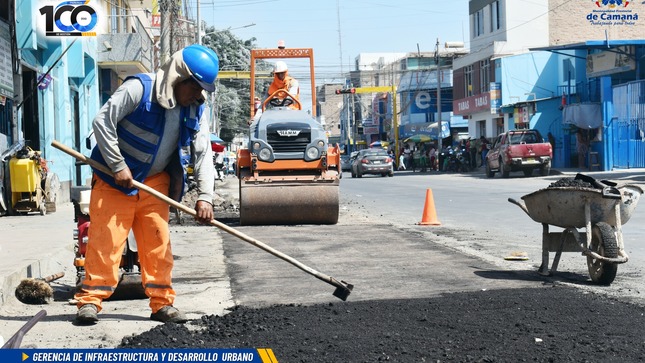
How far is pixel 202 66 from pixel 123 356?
162 inches

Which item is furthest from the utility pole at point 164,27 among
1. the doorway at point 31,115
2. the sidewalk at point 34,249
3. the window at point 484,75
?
the window at point 484,75

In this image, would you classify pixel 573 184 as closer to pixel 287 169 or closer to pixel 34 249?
pixel 34 249

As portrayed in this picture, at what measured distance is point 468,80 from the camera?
212 ft

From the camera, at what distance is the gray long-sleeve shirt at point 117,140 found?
21.2 ft

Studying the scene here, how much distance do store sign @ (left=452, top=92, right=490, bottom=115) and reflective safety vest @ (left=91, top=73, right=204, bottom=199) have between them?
2051 inches

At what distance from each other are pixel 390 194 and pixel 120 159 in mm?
21526

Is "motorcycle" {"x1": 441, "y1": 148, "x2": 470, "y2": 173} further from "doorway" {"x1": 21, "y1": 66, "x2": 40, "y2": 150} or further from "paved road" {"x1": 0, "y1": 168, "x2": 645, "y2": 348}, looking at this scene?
"paved road" {"x1": 0, "y1": 168, "x2": 645, "y2": 348}

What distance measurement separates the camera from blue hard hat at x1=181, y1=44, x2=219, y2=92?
6438mm

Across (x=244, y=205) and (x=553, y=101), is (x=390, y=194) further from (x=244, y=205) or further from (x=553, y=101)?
(x=553, y=101)

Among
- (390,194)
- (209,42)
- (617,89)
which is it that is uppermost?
(209,42)

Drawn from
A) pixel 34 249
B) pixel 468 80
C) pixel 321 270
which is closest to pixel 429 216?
pixel 321 270

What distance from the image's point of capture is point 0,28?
1845cm

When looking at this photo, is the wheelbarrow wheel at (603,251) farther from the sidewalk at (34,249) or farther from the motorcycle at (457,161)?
the motorcycle at (457,161)

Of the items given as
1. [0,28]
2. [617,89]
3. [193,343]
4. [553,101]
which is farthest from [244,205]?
[553,101]
